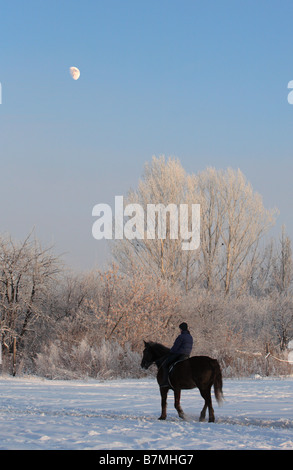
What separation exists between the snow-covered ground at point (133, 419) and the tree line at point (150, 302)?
159 inches

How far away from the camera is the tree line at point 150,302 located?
2144 centimetres

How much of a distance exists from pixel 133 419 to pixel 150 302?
15.1 meters

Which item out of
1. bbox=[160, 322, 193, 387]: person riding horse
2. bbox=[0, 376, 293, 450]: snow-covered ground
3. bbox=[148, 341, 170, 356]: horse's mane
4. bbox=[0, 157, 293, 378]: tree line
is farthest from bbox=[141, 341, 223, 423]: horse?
bbox=[0, 157, 293, 378]: tree line

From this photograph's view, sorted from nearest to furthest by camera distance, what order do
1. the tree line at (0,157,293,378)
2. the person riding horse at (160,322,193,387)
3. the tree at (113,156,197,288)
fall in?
the person riding horse at (160,322,193,387) → the tree line at (0,157,293,378) → the tree at (113,156,197,288)

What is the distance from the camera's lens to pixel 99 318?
23656 millimetres

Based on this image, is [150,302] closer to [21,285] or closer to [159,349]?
[21,285]

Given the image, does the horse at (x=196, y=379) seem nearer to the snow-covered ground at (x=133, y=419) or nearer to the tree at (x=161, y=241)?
the snow-covered ground at (x=133, y=419)

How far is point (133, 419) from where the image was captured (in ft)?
34.2

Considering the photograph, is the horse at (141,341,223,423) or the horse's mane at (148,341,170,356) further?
the horse's mane at (148,341,170,356)

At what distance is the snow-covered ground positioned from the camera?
25.9 feet

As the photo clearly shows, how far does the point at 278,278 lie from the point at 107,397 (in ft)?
109

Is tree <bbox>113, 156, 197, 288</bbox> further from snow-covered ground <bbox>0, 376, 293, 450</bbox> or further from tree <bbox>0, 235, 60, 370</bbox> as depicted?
snow-covered ground <bbox>0, 376, 293, 450</bbox>

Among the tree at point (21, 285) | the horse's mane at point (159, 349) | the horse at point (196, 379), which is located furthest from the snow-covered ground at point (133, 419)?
the tree at point (21, 285)

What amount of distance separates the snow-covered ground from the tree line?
404cm
